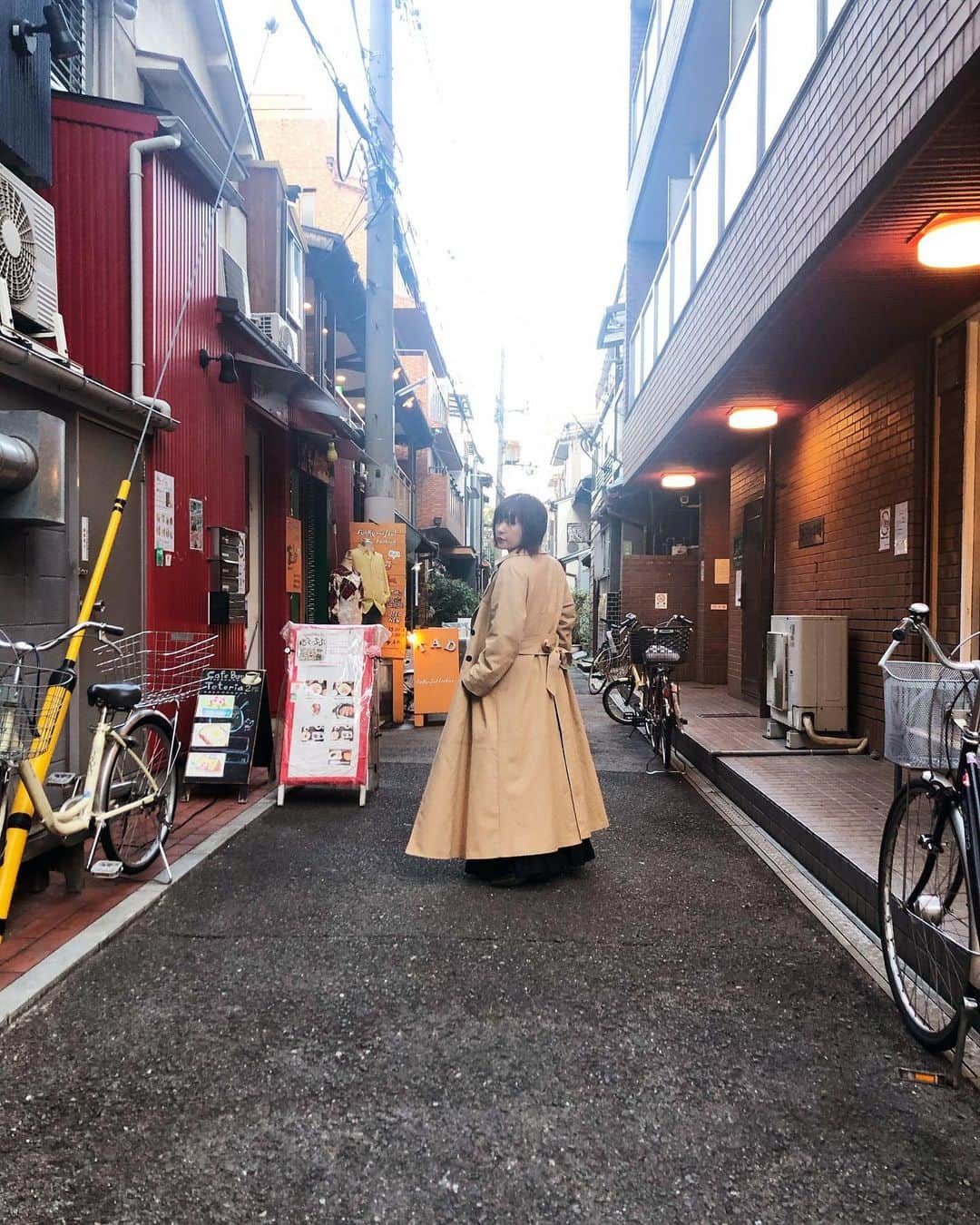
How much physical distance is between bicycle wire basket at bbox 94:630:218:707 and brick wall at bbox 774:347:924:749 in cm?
523

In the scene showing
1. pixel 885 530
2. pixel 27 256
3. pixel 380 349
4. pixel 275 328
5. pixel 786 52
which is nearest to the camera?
pixel 27 256

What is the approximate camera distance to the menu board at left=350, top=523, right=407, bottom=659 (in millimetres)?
10547

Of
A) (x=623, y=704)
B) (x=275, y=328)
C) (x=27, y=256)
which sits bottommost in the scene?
(x=623, y=704)

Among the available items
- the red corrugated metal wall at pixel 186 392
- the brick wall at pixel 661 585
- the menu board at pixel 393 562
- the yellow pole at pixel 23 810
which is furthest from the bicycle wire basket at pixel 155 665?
the brick wall at pixel 661 585

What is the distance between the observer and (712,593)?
570 inches

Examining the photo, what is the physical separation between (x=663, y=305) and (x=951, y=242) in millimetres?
7227

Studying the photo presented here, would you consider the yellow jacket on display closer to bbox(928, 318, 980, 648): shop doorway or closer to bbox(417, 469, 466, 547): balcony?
bbox(928, 318, 980, 648): shop doorway

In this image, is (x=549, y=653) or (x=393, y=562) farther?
(x=393, y=562)

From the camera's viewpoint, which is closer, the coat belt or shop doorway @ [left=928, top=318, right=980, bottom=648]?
the coat belt

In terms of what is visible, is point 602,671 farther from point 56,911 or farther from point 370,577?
point 56,911

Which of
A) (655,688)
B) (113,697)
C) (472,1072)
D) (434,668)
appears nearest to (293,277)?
(434,668)

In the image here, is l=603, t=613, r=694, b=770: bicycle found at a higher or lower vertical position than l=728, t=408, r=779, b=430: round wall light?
lower

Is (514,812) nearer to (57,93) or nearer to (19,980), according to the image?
(19,980)

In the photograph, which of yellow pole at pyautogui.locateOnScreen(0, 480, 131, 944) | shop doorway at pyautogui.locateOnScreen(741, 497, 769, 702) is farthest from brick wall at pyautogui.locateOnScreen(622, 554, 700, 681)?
yellow pole at pyautogui.locateOnScreen(0, 480, 131, 944)
